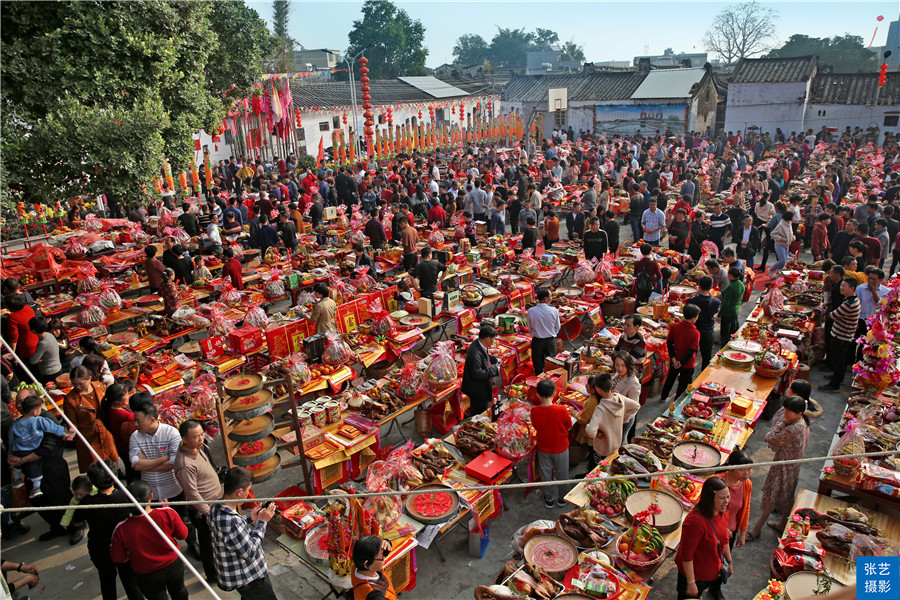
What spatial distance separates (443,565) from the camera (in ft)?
19.8

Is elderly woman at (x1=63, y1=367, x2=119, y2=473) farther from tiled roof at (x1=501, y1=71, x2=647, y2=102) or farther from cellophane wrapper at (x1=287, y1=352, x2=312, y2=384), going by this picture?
tiled roof at (x1=501, y1=71, x2=647, y2=102)

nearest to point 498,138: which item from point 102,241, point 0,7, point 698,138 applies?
point 698,138

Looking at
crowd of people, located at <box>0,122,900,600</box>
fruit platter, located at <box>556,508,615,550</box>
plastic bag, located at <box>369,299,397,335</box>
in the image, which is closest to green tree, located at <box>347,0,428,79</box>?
crowd of people, located at <box>0,122,900,600</box>

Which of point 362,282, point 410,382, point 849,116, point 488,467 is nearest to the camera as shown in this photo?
point 488,467

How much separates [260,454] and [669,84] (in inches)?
1314

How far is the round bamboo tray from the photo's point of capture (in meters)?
6.76

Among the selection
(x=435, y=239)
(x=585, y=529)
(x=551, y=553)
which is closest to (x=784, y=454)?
(x=585, y=529)

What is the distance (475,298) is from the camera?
10336 millimetres

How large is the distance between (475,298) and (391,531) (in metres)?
5.49

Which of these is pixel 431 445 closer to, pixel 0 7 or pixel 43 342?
pixel 43 342

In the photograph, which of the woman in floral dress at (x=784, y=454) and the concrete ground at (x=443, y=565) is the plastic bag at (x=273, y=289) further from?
the woman in floral dress at (x=784, y=454)

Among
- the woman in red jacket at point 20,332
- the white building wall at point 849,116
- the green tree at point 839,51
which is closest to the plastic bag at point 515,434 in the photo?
the woman in red jacket at point 20,332

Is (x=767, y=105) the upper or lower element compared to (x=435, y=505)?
upper

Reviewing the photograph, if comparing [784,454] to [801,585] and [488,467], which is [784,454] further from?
[488,467]
